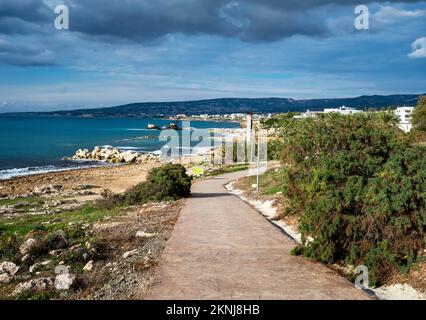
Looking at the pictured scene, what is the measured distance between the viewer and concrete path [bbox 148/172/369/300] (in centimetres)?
783

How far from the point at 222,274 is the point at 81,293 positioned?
8.65 feet

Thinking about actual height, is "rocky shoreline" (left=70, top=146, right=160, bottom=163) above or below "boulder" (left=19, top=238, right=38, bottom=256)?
below

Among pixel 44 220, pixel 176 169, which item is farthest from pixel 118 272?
pixel 176 169

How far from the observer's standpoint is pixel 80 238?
13219mm

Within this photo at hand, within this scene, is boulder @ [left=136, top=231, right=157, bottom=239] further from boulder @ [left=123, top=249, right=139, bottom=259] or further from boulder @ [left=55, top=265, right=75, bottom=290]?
boulder @ [left=55, top=265, right=75, bottom=290]

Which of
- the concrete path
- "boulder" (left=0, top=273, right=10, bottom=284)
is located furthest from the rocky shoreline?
"boulder" (left=0, top=273, right=10, bottom=284)

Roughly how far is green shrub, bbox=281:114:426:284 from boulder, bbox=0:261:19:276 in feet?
21.2

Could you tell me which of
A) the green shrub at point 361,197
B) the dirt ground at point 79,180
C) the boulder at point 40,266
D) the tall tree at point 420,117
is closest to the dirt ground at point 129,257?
the boulder at point 40,266

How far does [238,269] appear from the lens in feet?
30.2

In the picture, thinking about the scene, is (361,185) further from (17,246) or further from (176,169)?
(176,169)

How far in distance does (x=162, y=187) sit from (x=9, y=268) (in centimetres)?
1191

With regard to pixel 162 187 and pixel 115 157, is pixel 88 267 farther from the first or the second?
pixel 115 157

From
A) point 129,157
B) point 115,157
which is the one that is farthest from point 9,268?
point 115,157

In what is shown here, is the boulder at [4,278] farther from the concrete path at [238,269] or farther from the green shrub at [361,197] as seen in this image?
the green shrub at [361,197]
